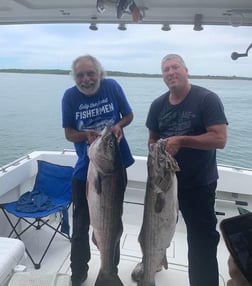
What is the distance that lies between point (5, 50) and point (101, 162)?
1676 mm

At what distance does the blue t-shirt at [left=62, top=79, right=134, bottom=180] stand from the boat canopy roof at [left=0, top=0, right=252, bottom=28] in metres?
0.47

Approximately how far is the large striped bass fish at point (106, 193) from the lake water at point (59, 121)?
2.88 meters

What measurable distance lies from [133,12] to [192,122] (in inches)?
30.0

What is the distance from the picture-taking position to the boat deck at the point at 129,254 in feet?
8.41

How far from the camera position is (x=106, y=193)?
182 centimetres

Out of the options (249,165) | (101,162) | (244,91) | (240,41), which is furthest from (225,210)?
(244,91)

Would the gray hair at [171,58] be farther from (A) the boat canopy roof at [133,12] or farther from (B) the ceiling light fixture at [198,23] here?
(B) the ceiling light fixture at [198,23]

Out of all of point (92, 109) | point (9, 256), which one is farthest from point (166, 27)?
point (9, 256)

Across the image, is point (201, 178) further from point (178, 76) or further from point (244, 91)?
point (244, 91)

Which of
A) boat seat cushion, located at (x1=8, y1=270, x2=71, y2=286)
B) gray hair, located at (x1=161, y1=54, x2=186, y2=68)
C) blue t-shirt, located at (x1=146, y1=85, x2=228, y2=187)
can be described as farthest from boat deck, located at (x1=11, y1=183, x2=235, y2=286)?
gray hair, located at (x1=161, y1=54, x2=186, y2=68)

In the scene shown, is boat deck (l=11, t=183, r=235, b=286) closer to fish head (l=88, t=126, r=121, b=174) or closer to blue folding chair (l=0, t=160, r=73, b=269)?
blue folding chair (l=0, t=160, r=73, b=269)

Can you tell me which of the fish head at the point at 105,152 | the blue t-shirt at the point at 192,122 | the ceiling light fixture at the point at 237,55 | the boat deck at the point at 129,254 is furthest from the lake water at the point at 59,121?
the fish head at the point at 105,152

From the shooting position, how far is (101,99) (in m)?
2.12

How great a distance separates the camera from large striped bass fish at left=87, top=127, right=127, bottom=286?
174 centimetres
